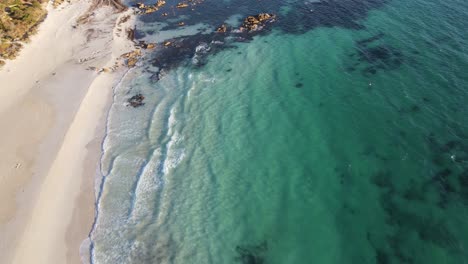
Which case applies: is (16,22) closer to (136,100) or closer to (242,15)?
(136,100)

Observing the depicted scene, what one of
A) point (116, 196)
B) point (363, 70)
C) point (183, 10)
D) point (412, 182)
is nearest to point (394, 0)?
point (363, 70)

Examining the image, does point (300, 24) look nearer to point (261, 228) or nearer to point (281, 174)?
point (281, 174)

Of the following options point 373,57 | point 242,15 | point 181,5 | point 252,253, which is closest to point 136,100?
point 252,253

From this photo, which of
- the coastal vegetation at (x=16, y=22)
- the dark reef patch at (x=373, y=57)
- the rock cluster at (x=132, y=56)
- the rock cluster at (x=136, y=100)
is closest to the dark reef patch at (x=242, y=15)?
the dark reef patch at (x=373, y=57)

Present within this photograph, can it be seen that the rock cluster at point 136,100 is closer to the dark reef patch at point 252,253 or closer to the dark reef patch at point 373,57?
the dark reef patch at point 252,253

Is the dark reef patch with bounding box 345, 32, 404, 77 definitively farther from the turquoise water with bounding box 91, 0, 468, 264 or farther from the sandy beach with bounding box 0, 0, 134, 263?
the sandy beach with bounding box 0, 0, 134, 263

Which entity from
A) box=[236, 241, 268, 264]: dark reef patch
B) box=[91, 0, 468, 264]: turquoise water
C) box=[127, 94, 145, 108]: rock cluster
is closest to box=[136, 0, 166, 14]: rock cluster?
box=[91, 0, 468, 264]: turquoise water
